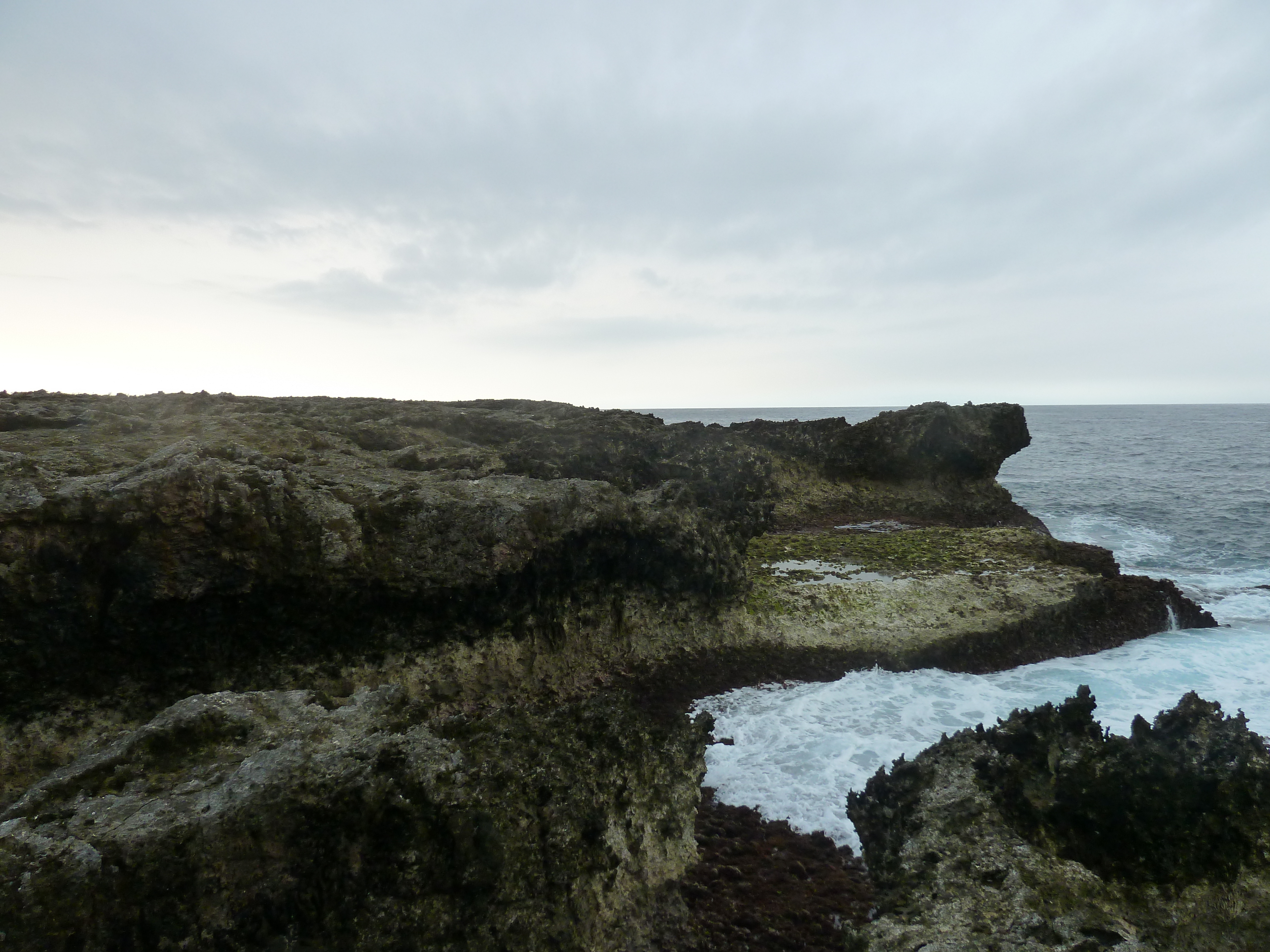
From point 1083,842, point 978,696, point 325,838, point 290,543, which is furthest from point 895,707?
point 290,543

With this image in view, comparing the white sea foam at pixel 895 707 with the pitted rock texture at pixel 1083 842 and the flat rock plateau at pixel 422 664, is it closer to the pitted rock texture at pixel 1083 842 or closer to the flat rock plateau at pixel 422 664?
the flat rock plateau at pixel 422 664

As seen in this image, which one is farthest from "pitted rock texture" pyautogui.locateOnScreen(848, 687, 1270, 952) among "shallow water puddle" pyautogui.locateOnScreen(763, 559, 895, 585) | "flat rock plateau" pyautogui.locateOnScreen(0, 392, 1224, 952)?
"shallow water puddle" pyautogui.locateOnScreen(763, 559, 895, 585)

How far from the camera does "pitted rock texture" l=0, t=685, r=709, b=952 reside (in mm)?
5164

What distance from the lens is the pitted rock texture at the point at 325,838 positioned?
5164 millimetres

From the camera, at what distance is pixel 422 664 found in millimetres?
14211

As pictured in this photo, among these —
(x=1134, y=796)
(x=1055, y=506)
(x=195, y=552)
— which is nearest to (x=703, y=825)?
(x=1134, y=796)

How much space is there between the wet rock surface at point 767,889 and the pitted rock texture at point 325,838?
3.68ft

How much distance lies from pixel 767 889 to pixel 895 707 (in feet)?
26.2

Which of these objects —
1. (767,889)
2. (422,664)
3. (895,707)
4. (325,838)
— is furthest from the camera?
(895,707)

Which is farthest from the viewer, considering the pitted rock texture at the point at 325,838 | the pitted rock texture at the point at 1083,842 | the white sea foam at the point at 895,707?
the white sea foam at the point at 895,707

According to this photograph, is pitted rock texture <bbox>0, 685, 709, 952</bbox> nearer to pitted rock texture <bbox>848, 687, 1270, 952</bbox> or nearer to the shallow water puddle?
pitted rock texture <bbox>848, 687, 1270, 952</bbox>

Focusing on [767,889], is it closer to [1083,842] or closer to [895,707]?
[1083,842]

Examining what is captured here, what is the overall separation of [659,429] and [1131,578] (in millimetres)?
21486

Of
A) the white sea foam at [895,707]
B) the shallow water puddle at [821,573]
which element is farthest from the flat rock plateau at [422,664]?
the white sea foam at [895,707]
